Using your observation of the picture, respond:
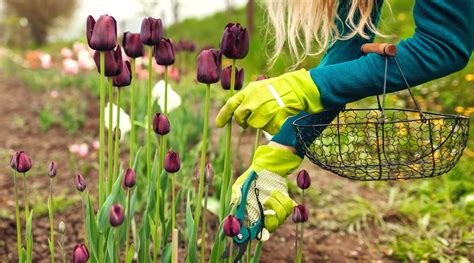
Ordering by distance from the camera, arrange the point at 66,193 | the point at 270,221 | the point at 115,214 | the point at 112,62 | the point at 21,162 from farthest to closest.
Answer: the point at 66,193
the point at 270,221
the point at 21,162
the point at 112,62
the point at 115,214

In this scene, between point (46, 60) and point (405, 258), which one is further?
point (46, 60)

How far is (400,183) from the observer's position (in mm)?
3389

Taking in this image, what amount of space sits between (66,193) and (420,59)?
2160mm

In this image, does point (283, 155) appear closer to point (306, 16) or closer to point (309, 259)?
point (306, 16)

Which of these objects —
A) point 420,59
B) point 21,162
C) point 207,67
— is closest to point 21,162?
point 21,162

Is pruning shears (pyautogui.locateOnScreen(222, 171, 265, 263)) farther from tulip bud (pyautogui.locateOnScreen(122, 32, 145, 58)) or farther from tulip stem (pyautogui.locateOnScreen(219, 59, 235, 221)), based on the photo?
tulip bud (pyautogui.locateOnScreen(122, 32, 145, 58))

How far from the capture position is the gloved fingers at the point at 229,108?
134 cm

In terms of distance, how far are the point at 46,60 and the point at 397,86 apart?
395 cm

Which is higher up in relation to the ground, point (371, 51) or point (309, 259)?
point (371, 51)

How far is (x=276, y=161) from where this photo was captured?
Answer: 166 cm

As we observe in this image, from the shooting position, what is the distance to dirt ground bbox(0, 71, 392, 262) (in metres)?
2.41

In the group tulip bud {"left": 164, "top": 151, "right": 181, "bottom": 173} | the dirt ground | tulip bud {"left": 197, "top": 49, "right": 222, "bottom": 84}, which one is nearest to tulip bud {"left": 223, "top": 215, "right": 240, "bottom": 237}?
tulip bud {"left": 164, "top": 151, "right": 181, "bottom": 173}

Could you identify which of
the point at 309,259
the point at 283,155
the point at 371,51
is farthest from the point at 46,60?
the point at 371,51

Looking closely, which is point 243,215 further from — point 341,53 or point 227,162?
point 341,53
